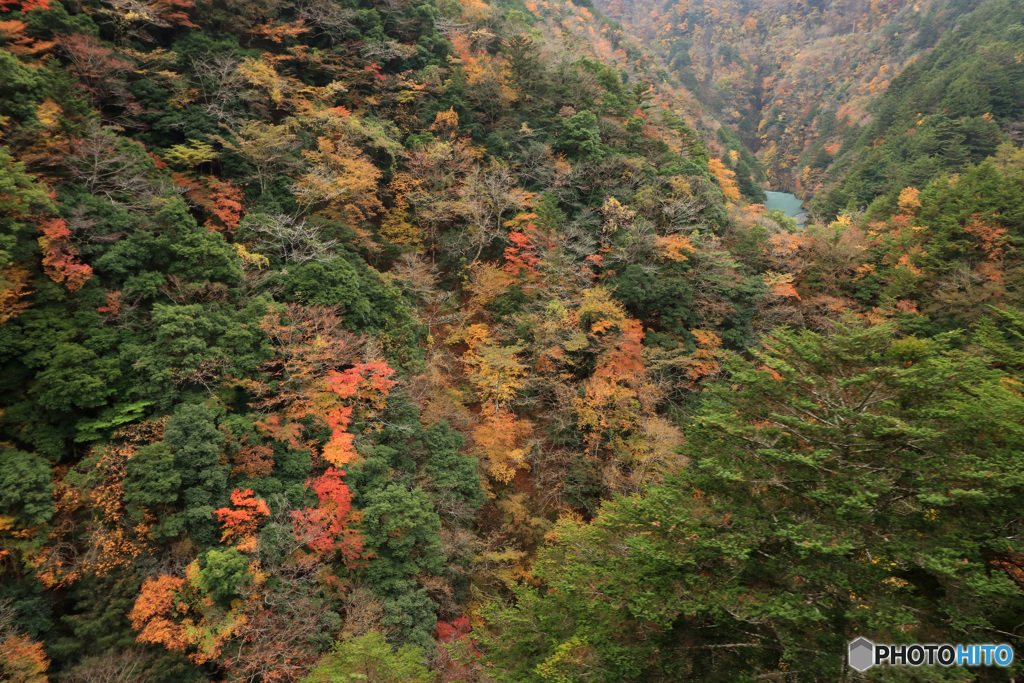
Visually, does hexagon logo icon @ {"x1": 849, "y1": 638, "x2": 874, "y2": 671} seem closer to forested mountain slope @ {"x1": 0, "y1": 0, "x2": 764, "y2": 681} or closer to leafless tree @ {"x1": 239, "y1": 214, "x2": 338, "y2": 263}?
forested mountain slope @ {"x1": 0, "y1": 0, "x2": 764, "y2": 681}

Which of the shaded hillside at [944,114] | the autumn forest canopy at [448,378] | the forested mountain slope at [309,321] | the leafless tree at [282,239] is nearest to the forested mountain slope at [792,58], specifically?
the shaded hillside at [944,114]

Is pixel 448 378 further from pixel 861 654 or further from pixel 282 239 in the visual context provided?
pixel 861 654

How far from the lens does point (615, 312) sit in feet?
65.0

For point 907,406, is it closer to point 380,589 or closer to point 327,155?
point 380,589

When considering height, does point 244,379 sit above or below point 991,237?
below

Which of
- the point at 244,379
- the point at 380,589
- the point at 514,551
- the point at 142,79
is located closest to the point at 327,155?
the point at 142,79

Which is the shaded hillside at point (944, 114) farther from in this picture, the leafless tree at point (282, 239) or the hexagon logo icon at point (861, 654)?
the leafless tree at point (282, 239)

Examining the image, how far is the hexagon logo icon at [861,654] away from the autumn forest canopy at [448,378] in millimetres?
246

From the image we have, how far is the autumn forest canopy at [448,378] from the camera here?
7113 millimetres

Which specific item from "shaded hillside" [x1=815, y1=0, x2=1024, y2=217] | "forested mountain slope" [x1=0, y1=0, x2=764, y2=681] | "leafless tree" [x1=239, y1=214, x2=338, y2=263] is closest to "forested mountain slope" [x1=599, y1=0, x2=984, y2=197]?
"shaded hillside" [x1=815, y1=0, x2=1024, y2=217]

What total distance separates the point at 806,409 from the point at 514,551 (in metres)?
11.8

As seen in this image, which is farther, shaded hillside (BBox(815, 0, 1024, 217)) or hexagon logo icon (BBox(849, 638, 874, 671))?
shaded hillside (BBox(815, 0, 1024, 217))

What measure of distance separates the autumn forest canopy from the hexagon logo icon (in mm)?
246

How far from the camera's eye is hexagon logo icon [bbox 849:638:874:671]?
5812 mm
